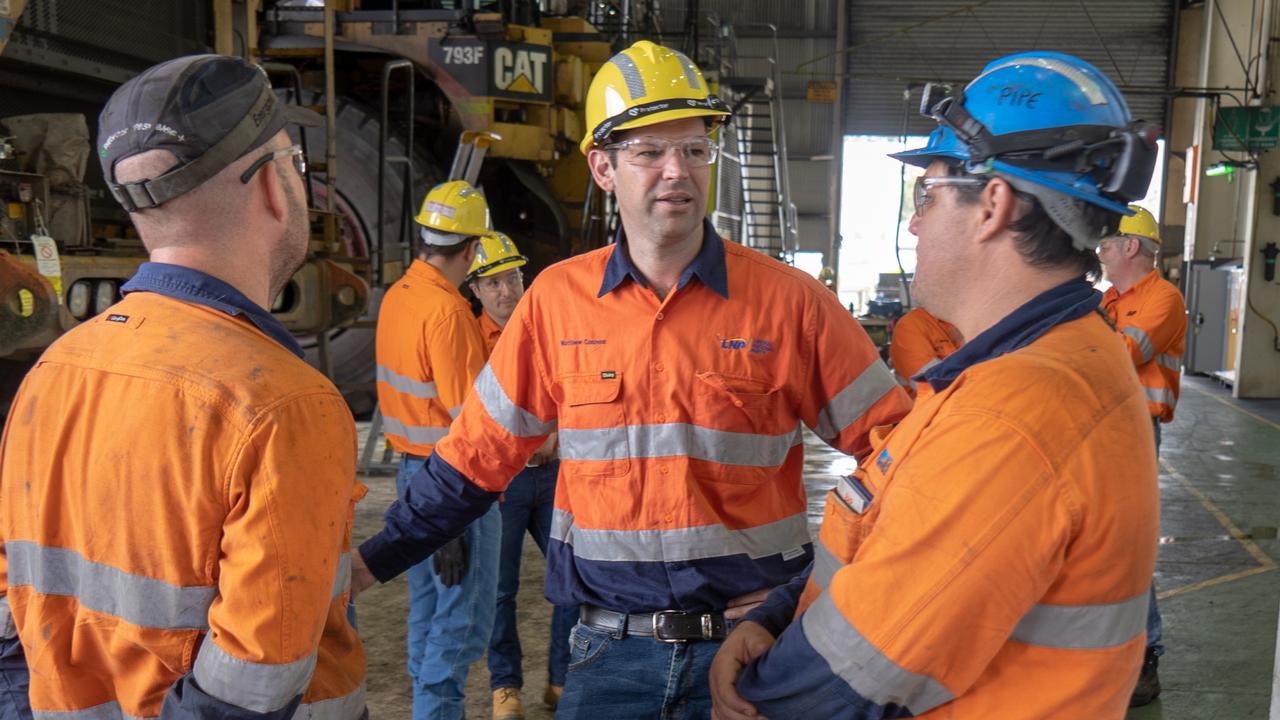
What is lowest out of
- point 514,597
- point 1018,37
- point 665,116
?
point 514,597

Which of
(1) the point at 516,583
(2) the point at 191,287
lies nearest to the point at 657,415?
(2) the point at 191,287

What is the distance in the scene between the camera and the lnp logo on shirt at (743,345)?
2.22 m

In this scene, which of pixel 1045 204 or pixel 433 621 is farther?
pixel 433 621

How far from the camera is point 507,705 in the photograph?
162 inches

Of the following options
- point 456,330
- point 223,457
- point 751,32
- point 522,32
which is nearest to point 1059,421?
point 223,457

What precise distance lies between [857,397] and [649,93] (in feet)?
2.72

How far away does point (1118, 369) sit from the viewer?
1.36 meters

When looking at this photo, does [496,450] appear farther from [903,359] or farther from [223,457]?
[903,359]

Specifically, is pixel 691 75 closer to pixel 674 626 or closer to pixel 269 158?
pixel 269 158

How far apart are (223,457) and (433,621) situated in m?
2.59

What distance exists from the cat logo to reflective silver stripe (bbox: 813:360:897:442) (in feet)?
→ 20.9

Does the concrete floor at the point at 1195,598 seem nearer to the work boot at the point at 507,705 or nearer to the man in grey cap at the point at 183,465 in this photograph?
the work boot at the point at 507,705

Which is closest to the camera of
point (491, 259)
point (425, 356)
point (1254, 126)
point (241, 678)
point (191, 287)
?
point (241, 678)

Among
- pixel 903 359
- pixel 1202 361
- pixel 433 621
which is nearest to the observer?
pixel 433 621
